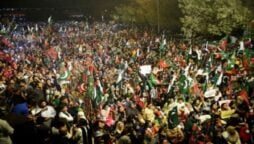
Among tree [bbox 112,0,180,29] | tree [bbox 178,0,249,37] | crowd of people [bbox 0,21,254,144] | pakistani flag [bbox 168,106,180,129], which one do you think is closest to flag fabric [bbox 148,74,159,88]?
crowd of people [bbox 0,21,254,144]

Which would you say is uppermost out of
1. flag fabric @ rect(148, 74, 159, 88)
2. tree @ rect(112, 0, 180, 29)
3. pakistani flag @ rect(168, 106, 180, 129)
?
tree @ rect(112, 0, 180, 29)

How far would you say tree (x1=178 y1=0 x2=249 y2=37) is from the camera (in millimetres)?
34000

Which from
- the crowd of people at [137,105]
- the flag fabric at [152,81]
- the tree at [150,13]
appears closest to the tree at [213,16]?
the tree at [150,13]

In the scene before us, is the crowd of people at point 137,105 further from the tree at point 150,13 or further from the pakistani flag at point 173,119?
the tree at point 150,13

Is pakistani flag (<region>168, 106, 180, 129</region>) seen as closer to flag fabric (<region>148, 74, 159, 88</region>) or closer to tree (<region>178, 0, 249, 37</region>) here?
flag fabric (<region>148, 74, 159, 88</region>)

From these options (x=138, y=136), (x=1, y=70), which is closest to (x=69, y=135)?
(x=138, y=136)

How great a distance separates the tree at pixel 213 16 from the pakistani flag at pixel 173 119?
872 inches

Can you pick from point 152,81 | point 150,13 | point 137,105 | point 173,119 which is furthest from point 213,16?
point 173,119

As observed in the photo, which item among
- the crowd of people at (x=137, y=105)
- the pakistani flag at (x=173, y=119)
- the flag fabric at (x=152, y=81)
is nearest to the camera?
the crowd of people at (x=137, y=105)

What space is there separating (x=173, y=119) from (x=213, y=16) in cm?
2409

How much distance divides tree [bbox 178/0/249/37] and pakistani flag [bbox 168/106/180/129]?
2214 cm

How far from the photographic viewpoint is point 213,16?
3562 centimetres

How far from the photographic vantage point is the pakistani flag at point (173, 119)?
1247cm

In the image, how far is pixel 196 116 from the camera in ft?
42.3
